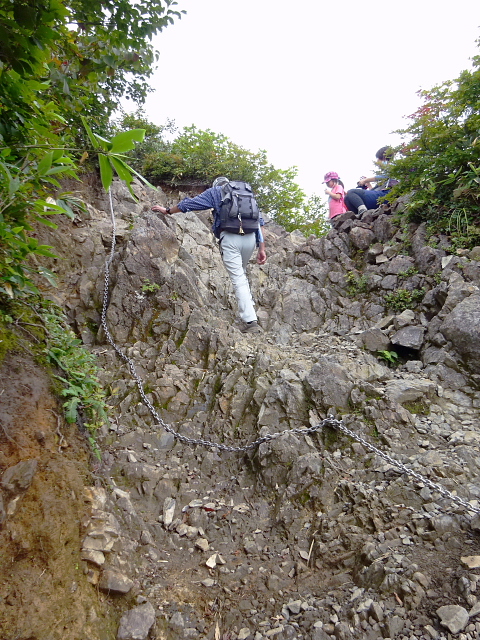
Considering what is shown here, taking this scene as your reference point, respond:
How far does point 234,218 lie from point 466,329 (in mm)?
3942

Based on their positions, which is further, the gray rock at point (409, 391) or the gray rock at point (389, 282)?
the gray rock at point (389, 282)

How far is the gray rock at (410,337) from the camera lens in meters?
5.49

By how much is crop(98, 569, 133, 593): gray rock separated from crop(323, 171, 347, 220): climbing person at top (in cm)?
933

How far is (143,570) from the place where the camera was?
3105 millimetres

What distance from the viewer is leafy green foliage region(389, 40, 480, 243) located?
642 centimetres

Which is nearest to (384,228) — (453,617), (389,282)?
(389,282)

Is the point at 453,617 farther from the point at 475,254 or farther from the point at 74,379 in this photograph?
the point at 475,254

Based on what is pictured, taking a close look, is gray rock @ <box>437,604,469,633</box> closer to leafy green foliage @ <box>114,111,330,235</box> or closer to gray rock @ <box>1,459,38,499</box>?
gray rock @ <box>1,459,38,499</box>

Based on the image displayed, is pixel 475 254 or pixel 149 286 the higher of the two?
pixel 149 286

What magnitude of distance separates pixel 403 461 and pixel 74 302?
5589 millimetres

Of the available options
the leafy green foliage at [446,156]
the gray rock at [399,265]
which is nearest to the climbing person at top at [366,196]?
the leafy green foliage at [446,156]

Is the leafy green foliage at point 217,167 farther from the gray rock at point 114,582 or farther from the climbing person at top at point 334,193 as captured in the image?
the gray rock at point 114,582

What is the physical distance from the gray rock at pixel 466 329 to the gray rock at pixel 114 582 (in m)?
4.65

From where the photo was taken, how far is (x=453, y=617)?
7.57ft
